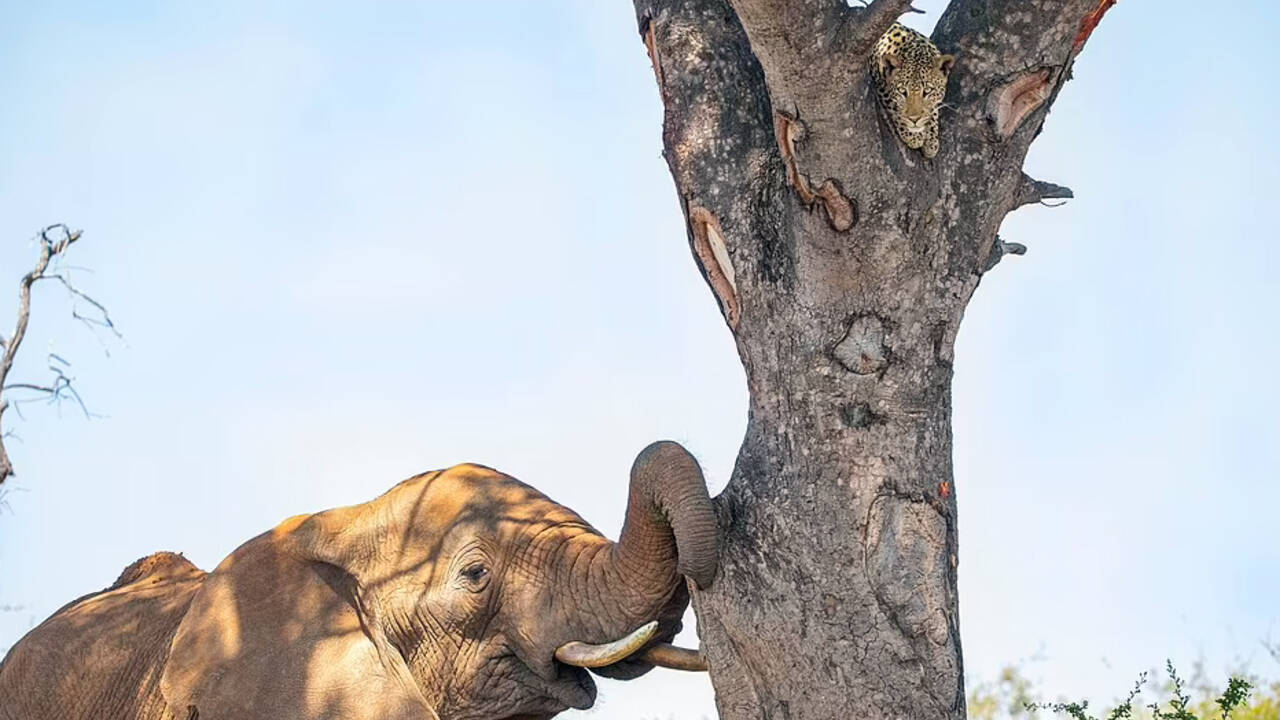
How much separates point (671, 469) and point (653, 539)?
0.63 metres

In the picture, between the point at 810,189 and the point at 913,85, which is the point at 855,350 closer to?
the point at 810,189

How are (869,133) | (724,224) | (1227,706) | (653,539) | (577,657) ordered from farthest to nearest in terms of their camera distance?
(1227,706)
(577,657)
(653,539)
(724,224)
(869,133)

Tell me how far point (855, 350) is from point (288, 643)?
308 centimetres

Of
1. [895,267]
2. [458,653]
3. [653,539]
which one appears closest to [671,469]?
[653,539]

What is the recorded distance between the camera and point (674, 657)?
684 centimetres

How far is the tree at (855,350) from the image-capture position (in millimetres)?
5426

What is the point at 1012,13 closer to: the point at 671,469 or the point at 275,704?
the point at 671,469

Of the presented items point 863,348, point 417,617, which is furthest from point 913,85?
point 417,617

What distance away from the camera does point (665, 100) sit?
6.09 m

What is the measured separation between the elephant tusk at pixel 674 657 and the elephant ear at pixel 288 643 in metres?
1.02

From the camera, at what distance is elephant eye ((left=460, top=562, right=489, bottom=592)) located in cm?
730

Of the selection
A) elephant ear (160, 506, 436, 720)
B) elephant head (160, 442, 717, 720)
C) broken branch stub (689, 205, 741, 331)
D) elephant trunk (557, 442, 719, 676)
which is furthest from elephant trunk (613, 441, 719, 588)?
elephant ear (160, 506, 436, 720)

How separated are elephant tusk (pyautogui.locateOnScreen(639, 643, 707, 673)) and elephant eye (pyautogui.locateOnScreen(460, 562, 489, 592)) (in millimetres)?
782

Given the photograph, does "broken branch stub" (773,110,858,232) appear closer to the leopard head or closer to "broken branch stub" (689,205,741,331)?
the leopard head
